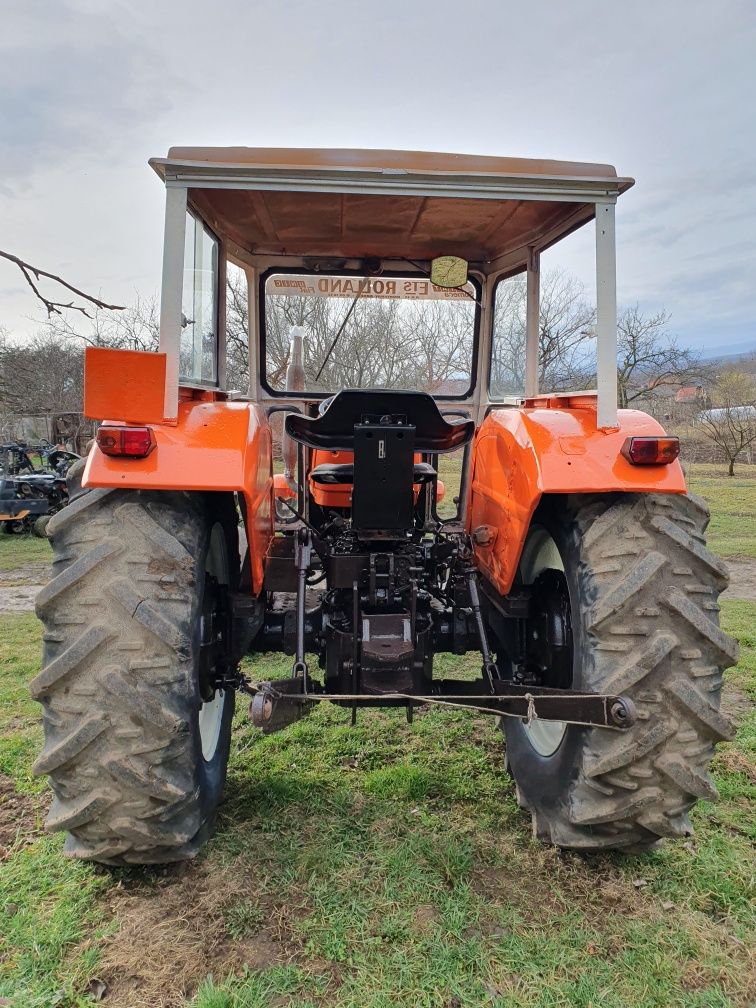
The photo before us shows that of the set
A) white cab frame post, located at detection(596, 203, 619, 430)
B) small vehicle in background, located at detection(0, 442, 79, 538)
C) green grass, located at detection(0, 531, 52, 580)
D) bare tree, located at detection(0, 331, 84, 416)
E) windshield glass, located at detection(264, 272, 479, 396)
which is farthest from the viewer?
bare tree, located at detection(0, 331, 84, 416)

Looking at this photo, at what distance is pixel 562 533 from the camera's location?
2348 millimetres

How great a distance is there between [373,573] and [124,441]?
40.6 inches

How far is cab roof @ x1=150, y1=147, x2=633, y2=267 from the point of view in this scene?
2.10 m

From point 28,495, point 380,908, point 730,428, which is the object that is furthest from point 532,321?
point 730,428

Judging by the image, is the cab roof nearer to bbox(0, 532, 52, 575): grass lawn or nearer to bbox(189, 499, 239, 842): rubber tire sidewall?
bbox(189, 499, 239, 842): rubber tire sidewall

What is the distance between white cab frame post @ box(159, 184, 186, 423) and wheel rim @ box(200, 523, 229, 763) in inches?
23.5

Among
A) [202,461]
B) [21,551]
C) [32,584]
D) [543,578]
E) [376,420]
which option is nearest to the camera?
[202,461]

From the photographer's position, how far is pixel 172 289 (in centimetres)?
223

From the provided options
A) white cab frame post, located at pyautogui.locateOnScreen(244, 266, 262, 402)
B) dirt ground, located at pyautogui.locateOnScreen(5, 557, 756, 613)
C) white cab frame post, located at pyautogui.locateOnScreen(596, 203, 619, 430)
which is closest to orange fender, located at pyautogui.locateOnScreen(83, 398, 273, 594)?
white cab frame post, located at pyautogui.locateOnScreen(596, 203, 619, 430)

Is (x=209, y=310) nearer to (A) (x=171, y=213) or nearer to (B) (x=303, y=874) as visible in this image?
(A) (x=171, y=213)

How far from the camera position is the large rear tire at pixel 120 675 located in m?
1.96

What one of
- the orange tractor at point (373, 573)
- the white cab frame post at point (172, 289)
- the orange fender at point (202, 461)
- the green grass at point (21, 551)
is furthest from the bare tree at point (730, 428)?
the white cab frame post at point (172, 289)

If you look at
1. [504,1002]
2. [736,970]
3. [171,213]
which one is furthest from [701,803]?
[171,213]

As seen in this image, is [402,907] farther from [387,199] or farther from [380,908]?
[387,199]
